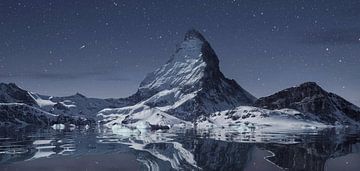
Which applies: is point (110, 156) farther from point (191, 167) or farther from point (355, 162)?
point (355, 162)

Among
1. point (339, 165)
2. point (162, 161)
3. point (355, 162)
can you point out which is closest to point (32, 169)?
point (162, 161)

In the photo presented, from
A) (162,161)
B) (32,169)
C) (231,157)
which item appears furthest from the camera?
(231,157)

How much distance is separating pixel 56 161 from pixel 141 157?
859 cm

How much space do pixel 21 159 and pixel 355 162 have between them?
32.2 meters

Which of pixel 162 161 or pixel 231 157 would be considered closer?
pixel 162 161

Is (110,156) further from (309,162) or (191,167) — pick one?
(309,162)

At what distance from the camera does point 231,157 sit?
4331 cm

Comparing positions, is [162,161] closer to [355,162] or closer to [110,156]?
[110,156]

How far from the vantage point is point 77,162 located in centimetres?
3934

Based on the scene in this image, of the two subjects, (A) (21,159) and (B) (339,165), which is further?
(A) (21,159)

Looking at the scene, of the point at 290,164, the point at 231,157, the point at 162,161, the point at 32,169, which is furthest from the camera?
Answer: the point at 231,157

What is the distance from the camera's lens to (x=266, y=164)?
37.5 meters

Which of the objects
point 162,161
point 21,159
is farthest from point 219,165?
point 21,159

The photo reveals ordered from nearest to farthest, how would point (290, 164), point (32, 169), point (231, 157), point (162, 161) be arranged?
point (32, 169) < point (290, 164) < point (162, 161) < point (231, 157)
